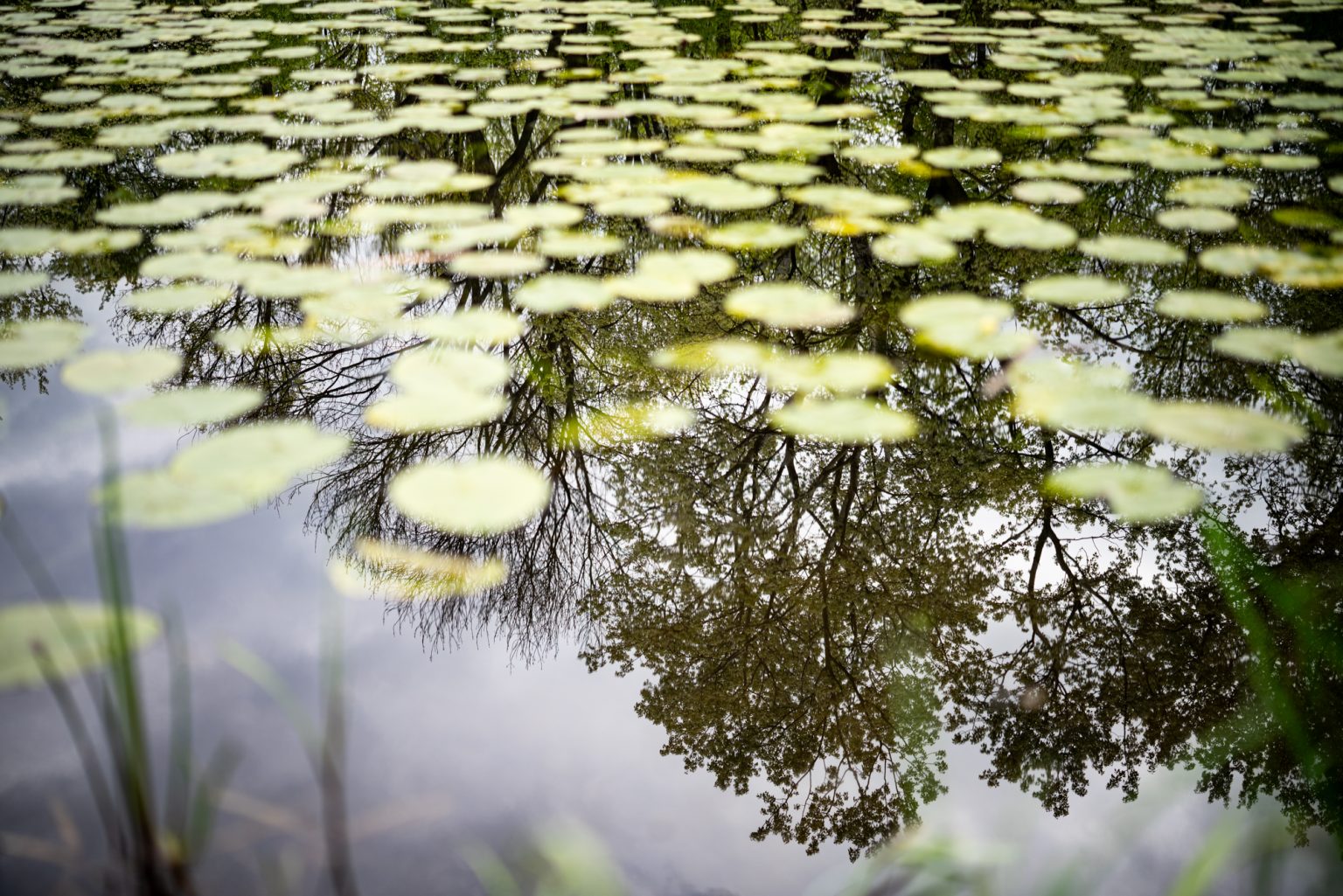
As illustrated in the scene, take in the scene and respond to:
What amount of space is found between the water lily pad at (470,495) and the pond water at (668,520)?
0.05 ft

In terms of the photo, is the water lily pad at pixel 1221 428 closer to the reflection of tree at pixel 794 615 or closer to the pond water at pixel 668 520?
the pond water at pixel 668 520

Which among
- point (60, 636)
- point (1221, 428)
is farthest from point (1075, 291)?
point (60, 636)

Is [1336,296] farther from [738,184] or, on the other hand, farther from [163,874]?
[163,874]

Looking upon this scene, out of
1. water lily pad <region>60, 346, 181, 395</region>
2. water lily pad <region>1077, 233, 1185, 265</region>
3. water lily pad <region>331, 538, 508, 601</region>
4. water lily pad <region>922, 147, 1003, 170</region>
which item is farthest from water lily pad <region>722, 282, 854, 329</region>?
water lily pad <region>60, 346, 181, 395</region>

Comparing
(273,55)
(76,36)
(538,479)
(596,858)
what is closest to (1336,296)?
(538,479)

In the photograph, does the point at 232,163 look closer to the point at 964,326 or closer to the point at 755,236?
the point at 755,236

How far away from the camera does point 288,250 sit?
2143mm

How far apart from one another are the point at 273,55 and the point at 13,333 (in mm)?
3437

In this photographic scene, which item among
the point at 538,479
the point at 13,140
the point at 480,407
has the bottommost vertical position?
the point at 538,479

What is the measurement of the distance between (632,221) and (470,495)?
1474 mm

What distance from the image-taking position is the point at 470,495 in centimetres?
135

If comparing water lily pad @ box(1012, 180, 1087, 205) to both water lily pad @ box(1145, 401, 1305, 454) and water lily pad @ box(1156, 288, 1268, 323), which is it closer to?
water lily pad @ box(1156, 288, 1268, 323)

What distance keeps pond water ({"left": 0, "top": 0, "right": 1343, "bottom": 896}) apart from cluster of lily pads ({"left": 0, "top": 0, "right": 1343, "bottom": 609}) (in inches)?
0.8

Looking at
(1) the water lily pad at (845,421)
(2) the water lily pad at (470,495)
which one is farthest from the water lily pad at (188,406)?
(1) the water lily pad at (845,421)
